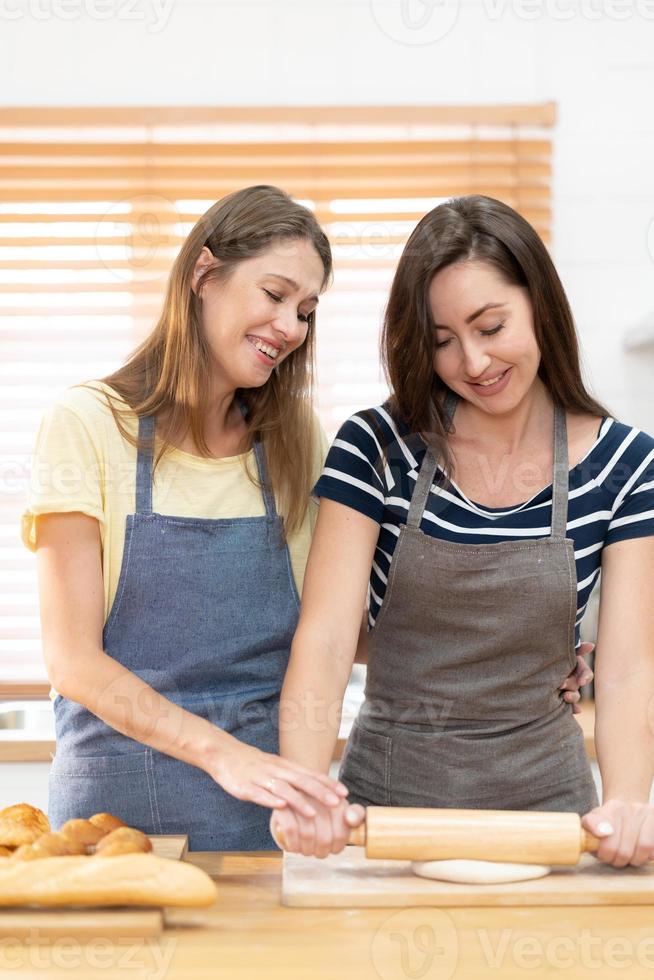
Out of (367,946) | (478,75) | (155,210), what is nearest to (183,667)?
(367,946)

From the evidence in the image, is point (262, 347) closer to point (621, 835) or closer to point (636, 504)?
point (636, 504)

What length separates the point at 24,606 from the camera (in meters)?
2.36

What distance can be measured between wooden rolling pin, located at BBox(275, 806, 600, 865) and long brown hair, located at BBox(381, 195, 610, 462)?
480 mm

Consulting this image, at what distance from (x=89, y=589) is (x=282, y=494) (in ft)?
0.93

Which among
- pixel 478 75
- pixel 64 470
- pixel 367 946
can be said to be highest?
pixel 478 75

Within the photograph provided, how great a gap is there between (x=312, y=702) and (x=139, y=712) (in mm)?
192

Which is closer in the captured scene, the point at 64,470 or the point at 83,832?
the point at 83,832

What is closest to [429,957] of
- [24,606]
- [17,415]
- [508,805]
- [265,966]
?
[265,966]

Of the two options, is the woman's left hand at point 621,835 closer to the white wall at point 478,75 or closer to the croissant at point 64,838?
the croissant at point 64,838

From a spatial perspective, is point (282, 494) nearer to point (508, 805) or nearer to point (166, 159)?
point (508, 805)

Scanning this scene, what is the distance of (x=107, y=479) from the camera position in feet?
3.86

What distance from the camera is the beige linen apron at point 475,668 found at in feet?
3.95

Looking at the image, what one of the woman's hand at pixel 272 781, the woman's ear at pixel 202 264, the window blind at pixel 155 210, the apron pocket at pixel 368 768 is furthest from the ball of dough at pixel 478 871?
the window blind at pixel 155 210

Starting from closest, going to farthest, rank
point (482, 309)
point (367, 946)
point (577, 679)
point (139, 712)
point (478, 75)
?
point (367, 946) < point (139, 712) < point (482, 309) < point (577, 679) < point (478, 75)
